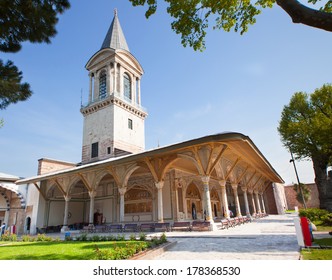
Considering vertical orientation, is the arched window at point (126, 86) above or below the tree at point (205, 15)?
above

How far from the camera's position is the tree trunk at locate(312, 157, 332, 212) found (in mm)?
19730

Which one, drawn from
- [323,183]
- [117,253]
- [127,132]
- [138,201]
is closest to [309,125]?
[323,183]

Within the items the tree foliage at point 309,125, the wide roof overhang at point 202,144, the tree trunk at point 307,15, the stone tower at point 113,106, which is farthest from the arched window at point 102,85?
the tree trunk at point 307,15

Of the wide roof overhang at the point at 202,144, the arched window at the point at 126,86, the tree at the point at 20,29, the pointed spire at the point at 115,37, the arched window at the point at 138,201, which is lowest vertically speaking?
the arched window at the point at 138,201

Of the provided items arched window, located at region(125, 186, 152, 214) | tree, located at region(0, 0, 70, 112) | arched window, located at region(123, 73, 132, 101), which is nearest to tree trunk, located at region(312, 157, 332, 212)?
arched window, located at region(125, 186, 152, 214)

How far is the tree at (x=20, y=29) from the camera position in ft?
20.8

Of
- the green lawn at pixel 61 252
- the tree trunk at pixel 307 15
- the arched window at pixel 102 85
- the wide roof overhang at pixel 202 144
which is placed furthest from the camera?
the arched window at pixel 102 85

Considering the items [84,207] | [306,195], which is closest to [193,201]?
[84,207]

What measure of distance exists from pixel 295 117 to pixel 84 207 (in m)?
23.4

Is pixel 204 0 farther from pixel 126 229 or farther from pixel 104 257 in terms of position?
pixel 126 229

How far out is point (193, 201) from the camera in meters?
20.3

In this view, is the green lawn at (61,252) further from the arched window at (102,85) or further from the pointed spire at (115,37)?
the pointed spire at (115,37)

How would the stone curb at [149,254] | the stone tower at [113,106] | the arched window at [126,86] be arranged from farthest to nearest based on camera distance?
the arched window at [126,86]
the stone tower at [113,106]
the stone curb at [149,254]

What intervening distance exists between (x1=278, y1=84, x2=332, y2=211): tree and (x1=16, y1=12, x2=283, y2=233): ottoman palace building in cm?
365
